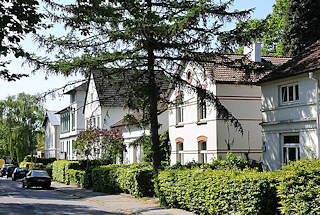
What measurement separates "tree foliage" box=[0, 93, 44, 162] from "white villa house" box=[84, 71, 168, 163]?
37.6 metres

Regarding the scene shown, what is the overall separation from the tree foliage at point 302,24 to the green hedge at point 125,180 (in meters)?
17.2

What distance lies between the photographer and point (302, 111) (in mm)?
21375

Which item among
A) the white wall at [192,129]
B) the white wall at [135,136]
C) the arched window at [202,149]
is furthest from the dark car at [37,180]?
the arched window at [202,149]

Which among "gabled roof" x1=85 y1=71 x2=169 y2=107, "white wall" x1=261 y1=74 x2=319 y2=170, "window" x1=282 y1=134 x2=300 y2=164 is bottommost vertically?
"window" x1=282 y1=134 x2=300 y2=164

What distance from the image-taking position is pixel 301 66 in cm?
2178

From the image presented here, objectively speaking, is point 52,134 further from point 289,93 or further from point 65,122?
point 289,93

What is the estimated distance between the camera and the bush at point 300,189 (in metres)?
11.0

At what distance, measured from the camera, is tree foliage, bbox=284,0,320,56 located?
1362 inches

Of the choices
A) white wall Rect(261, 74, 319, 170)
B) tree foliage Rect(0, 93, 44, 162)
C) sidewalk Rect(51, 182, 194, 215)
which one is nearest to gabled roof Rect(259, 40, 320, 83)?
white wall Rect(261, 74, 319, 170)

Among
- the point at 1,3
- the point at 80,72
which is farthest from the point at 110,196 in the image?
the point at 1,3

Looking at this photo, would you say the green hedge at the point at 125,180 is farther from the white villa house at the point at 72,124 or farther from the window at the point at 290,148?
the white villa house at the point at 72,124

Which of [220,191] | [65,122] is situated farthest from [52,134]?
[220,191]

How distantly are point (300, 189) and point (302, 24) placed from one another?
2642 centimetres

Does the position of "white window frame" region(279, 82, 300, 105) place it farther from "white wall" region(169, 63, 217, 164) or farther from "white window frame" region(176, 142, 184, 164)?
"white window frame" region(176, 142, 184, 164)
